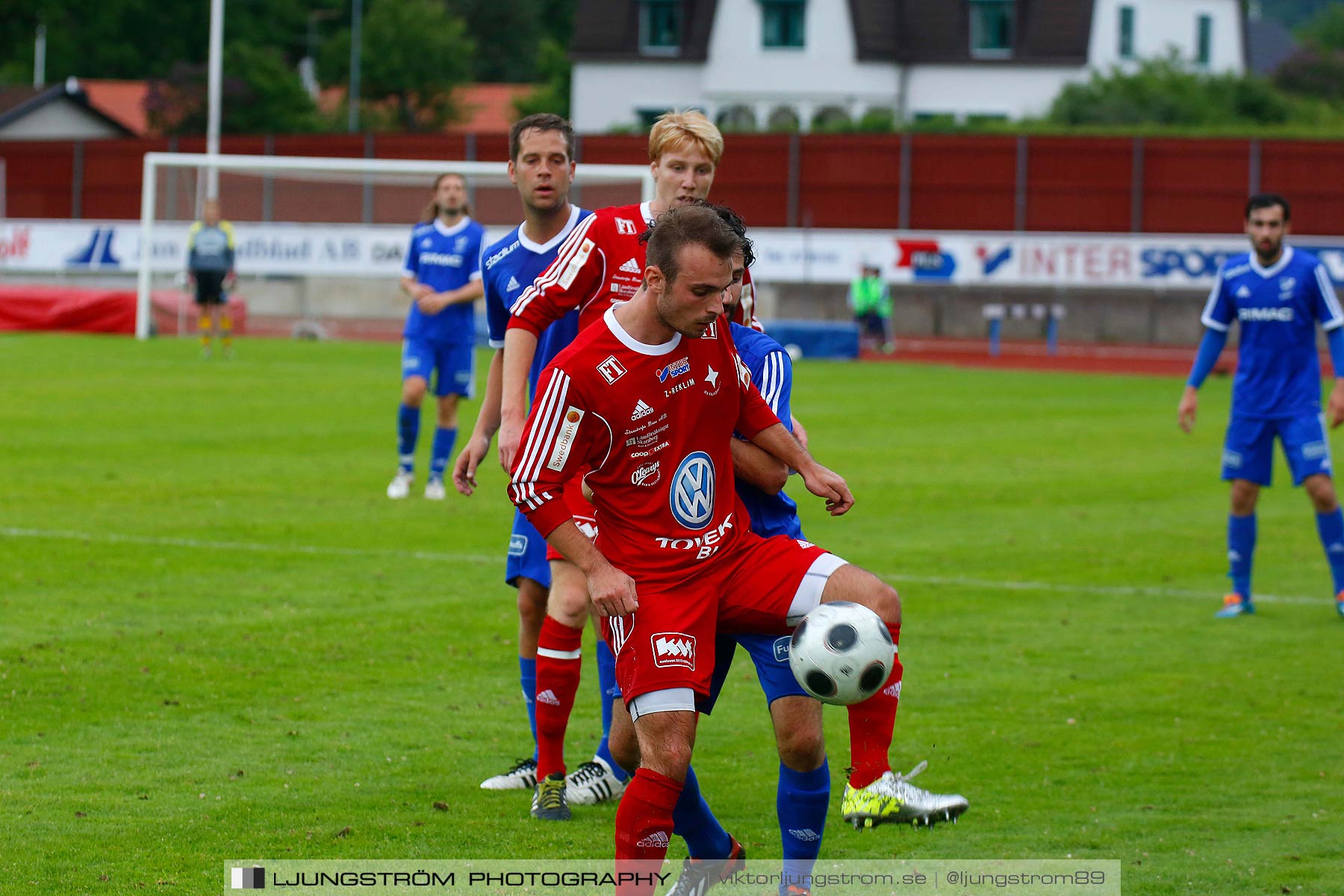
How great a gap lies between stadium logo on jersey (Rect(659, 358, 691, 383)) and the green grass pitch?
1.61 m

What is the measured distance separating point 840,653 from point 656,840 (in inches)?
26.1

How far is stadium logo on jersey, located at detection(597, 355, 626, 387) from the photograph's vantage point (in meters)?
4.44

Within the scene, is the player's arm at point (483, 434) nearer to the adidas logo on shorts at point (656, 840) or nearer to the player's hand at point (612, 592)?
the player's hand at point (612, 592)

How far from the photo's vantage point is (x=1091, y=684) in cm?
767

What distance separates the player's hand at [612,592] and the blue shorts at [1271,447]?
608 cm

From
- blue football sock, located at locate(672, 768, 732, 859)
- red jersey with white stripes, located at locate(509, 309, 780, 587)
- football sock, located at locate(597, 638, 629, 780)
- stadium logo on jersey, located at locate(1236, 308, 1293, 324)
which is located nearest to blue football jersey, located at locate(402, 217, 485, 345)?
Answer: stadium logo on jersey, located at locate(1236, 308, 1293, 324)

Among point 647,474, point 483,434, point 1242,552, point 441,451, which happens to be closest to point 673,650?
point 647,474

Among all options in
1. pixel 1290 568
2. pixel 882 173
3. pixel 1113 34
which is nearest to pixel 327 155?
pixel 882 173

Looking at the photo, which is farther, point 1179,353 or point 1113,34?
Answer: point 1113,34

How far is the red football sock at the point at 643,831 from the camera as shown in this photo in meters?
4.28

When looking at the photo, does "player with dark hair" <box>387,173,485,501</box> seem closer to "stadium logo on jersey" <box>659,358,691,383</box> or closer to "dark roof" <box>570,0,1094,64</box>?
"stadium logo on jersey" <box>659,358,691,383</box>

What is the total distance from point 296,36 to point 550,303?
72735 mm

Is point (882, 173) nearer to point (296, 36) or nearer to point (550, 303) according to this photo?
point (550, 303)

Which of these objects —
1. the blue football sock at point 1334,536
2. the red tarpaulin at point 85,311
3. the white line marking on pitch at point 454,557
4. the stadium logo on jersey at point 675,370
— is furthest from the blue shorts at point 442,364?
the red tarpaulin at point 85,311
